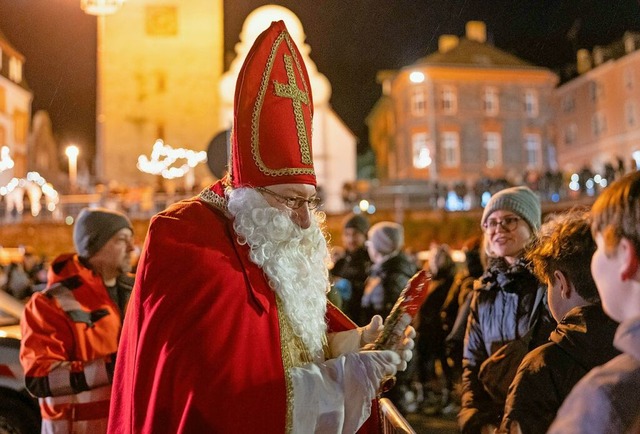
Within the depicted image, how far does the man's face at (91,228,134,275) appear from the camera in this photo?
4.30 metres

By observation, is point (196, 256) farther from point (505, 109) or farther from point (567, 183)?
point (505, 109)

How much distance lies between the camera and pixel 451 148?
54.5 m

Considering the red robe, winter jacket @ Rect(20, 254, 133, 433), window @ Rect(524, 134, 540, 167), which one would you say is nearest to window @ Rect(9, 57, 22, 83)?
window @ Rect(524, 134, 540, 167)

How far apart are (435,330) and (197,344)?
6648 mm

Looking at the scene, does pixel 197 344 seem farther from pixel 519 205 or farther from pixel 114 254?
pixel 519 205

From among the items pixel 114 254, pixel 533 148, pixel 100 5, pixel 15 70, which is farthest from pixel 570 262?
pixel 15 70

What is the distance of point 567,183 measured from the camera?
111 feet

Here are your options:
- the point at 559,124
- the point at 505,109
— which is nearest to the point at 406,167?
the point at 505,109

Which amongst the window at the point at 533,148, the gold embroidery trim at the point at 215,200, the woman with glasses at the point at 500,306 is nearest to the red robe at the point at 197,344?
the gold embroidery trim at the point at 215,200

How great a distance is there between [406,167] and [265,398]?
173 feet

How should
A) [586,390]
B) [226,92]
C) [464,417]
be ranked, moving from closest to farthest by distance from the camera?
1. [586,390]
2. [464,417]
3. [226,92]

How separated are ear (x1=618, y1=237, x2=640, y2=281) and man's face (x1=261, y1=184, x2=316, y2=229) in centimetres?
158

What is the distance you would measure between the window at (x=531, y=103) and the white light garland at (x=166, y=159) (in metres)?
29.4

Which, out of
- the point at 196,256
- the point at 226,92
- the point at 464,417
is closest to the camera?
the point at 196,256
